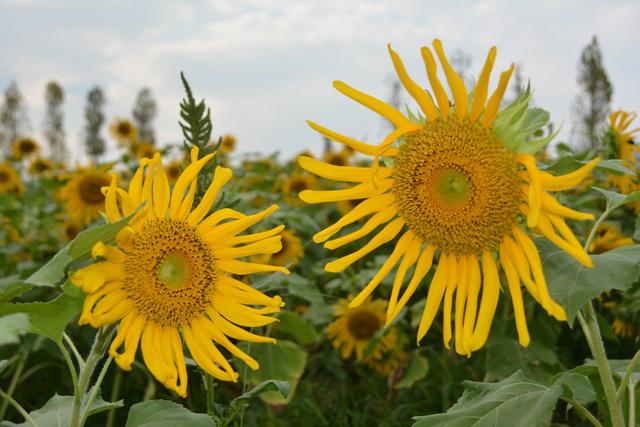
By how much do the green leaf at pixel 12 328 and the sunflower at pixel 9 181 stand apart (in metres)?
7.26

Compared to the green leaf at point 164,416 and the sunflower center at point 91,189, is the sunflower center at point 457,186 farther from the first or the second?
the sunflower center at point 91,189

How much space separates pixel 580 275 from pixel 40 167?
817 centimetres

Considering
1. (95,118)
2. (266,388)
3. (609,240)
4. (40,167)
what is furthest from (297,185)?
(95,118)

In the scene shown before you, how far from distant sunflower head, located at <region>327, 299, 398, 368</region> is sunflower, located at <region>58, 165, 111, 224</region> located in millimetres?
2249

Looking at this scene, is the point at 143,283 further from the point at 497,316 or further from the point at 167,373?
the point at 497,316

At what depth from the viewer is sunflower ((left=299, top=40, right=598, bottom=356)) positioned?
154 centimetres

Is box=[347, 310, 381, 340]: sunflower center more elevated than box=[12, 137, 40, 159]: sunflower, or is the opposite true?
box=[12, 137, 40, 159]: sunflower

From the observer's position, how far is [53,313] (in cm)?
150

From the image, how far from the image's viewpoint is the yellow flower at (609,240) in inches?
129

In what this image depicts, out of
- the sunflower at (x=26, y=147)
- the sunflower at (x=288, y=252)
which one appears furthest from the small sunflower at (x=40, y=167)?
the sunflower at (x=288, y=252)

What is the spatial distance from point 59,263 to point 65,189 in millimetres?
4117

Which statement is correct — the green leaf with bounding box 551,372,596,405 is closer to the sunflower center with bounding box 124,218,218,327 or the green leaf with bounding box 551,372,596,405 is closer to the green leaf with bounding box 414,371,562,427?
the green leaf with bounding box 414,371,562,427

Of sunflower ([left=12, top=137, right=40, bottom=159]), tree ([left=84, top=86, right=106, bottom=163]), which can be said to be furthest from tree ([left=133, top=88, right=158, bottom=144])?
sunflower ([left=12, top=137, right=40, bottom=159])

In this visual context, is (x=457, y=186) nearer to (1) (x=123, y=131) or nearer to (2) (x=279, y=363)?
(2) (x=279, y=363)
